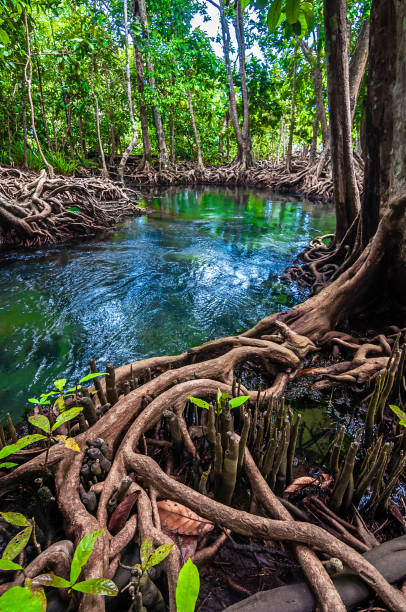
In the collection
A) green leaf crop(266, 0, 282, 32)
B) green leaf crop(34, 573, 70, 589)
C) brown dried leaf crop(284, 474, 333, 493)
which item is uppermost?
green leaf crop(266, 0, 282, 32)

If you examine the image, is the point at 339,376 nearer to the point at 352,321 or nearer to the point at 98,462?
the point at 352,321

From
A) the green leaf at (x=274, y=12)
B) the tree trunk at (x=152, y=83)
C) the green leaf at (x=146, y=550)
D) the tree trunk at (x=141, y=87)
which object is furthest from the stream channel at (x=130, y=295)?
the tree trunk at (x=141, y=87)

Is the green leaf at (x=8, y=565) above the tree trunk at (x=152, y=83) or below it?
below

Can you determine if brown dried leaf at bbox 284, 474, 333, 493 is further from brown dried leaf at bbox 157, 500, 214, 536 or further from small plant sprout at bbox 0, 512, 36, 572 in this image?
small plant sprout at bbox 0, 512, 36, 572

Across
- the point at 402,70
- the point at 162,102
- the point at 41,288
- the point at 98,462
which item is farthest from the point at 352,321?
the point at 162,102

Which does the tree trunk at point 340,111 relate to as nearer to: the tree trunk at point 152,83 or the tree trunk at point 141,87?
the tree trunk at point 152,83

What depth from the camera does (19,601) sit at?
74cm


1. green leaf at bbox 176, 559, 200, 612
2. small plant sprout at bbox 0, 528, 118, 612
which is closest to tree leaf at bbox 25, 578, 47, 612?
small plant sprout at bbox 0, 528, 118, 612

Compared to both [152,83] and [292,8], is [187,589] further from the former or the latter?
[152,83]

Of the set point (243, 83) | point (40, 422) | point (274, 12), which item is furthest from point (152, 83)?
point (40, 422)

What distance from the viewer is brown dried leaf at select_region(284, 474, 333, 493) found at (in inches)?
57.0

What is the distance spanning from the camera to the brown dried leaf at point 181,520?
117 centimetres

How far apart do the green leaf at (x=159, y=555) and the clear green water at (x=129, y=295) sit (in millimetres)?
2064

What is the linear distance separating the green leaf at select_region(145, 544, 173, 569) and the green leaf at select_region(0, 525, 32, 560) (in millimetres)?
408
